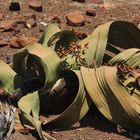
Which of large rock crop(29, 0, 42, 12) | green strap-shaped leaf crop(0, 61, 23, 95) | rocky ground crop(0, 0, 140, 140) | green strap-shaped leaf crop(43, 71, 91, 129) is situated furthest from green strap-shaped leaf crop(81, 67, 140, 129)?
large rock crop(29, 0, 42, 12)

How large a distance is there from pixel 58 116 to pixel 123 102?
1.15 feet

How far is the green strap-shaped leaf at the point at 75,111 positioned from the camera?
289 centimetres

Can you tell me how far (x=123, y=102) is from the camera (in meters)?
2.89

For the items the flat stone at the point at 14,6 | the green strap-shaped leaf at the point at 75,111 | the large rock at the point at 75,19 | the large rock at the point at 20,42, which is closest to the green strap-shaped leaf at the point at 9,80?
the green strap-shaped leaf at the point at 75,111

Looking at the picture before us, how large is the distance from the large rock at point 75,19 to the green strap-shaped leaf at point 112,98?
1342 mm

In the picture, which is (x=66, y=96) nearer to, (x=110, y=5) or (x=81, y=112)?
(x=81, y=112)

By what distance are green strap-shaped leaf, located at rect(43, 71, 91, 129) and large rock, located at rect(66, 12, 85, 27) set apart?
134cm

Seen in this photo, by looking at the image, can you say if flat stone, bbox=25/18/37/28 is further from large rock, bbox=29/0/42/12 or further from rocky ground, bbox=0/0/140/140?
large rock, bbox=29/0/42/12

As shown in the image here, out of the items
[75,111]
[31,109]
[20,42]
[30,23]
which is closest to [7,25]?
[30,23]

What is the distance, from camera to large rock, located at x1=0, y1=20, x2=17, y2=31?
4.14m

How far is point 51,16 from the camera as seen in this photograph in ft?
14.7

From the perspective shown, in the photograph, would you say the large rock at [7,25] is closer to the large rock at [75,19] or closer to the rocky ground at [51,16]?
the rocky ground at [51,16]

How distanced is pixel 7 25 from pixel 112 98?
1505 mm

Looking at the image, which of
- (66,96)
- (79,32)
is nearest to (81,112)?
(66,96)
